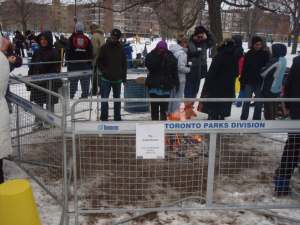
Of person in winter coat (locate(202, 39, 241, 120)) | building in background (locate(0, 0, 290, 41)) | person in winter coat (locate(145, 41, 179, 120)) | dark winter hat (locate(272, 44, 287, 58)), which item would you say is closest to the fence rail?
person in winter coat (locate(202, 39, 241, 120))

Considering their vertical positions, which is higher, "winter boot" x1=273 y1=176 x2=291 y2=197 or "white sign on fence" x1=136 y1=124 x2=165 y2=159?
"white sign on fence" x1=136 y1=124 x2=165 y2=159

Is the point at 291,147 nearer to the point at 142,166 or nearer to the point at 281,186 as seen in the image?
the point at 281,186

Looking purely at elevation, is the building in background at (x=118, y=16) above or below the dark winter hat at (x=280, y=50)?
above

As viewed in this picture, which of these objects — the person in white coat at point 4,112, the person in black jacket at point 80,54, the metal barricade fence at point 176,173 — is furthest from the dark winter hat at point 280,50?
the person in white coat at point 4,112

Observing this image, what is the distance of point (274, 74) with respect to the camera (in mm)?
7902

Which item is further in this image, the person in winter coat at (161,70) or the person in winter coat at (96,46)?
the person in winter coat at (96,46)

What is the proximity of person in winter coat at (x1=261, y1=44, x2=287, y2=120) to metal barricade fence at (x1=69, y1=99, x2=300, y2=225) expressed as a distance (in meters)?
1.59

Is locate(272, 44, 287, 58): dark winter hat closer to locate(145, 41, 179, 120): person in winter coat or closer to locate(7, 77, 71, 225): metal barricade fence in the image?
locate(145, 41, 179, 120): person in winter coat

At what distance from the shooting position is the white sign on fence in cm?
402

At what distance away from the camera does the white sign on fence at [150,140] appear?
402cm

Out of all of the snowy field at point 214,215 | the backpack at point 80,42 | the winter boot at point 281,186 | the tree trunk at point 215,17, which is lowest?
the snowy field at point 214,215

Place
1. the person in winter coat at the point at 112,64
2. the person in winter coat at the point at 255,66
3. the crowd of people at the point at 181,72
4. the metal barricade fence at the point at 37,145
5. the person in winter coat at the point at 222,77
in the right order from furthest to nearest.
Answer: the person in winter coat at the point at 255,66 → the person in winter coat at the point at 112,64 → the person in winter coat at the point at 222,77 → the crowd of people at the point at 181,72 → the metal barricade fence at the point at 37,145

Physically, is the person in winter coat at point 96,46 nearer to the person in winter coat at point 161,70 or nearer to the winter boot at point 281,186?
the person in winter coat at point 161,70

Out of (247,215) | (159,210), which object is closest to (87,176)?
(159,210)
